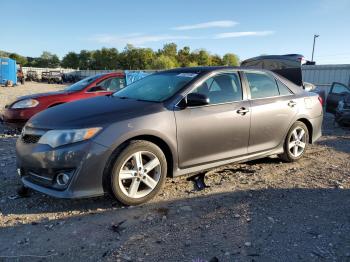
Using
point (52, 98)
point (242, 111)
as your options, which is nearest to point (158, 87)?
point (242, 111)

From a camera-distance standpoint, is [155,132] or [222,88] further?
[222,88]

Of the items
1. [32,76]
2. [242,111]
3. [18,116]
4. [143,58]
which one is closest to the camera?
[242,111]

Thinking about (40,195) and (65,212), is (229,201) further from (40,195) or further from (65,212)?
(40,195)

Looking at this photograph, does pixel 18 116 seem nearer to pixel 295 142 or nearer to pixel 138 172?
pixel 138 172

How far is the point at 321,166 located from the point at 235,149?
1.78 m

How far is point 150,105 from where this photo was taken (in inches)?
175

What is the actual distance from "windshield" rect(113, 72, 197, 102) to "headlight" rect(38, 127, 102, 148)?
42.3 inches

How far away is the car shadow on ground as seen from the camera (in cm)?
320

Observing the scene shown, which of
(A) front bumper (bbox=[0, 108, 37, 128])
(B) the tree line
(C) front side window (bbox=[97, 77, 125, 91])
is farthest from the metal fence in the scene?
(B) the tree line

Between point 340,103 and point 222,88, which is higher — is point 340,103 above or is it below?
below

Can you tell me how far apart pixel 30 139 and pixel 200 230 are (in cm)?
218

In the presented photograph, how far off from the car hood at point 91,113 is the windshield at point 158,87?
0.25 meters

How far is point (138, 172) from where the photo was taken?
4219mm

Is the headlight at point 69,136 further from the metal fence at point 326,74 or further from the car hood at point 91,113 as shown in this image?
the metal fence at point 326,74
